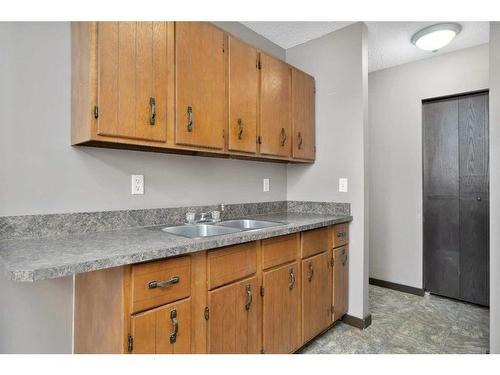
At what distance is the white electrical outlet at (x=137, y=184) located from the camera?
5.64 feet

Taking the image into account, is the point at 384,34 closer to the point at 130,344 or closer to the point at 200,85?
the point at 200,85

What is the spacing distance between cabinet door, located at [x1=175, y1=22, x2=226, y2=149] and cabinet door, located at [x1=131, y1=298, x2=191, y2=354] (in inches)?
34.3

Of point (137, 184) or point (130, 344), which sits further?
point (137, 184)

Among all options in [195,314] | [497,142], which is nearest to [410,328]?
[497,142]

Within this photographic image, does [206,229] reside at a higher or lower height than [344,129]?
lower

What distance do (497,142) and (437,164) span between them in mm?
1311

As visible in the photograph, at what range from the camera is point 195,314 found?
4.23ft

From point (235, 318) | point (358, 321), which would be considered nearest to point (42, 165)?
point (235, 318)

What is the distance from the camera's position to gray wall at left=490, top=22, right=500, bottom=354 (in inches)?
66.7

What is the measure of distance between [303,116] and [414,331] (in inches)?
76.6

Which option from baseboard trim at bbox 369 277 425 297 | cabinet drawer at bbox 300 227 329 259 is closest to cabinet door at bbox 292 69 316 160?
cabinet drawer at bbox 300 227 329 259

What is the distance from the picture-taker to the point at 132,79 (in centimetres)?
140

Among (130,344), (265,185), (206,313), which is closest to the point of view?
(130,344)
